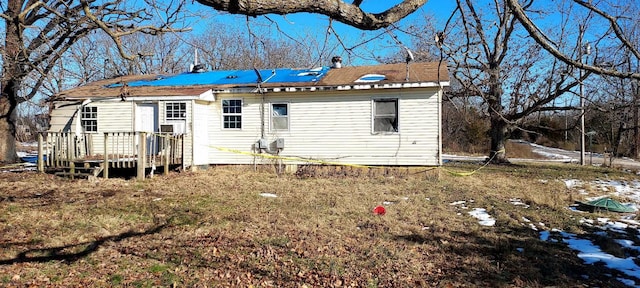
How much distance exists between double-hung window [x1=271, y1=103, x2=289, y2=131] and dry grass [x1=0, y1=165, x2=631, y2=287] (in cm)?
372

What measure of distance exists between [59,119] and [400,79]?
11181 mm

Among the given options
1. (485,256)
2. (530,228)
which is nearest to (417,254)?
(485,256)

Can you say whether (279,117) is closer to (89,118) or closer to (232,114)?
(232,114)

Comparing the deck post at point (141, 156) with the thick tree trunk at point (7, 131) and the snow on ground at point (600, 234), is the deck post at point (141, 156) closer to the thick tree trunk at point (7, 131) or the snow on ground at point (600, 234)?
the thick tree trunk at point (7, 131)

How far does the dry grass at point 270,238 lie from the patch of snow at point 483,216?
14cm

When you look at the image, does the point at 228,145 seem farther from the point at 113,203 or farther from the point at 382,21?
the point at 382,21

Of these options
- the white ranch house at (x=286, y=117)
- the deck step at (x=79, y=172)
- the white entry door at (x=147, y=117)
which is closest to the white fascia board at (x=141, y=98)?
the white ranch house at (x=286, y=117)

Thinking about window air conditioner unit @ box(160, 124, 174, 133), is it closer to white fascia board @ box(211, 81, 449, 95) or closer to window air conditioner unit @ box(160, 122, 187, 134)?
window air conditioner unit @ box(160, 122, 187, 134)

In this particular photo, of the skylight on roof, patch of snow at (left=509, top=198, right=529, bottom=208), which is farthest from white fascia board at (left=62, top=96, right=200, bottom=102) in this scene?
patch of snow at (left=509, top=198, right=529, bottom=208)

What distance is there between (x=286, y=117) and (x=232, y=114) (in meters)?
1.85

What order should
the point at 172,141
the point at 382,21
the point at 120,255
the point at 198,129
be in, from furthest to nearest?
the point at 198,129
the point at 172,141
the point at 120,255
the point at 382,21

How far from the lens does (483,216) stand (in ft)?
25.0

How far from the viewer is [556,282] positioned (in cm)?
438

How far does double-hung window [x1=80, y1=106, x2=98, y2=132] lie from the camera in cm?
1348
